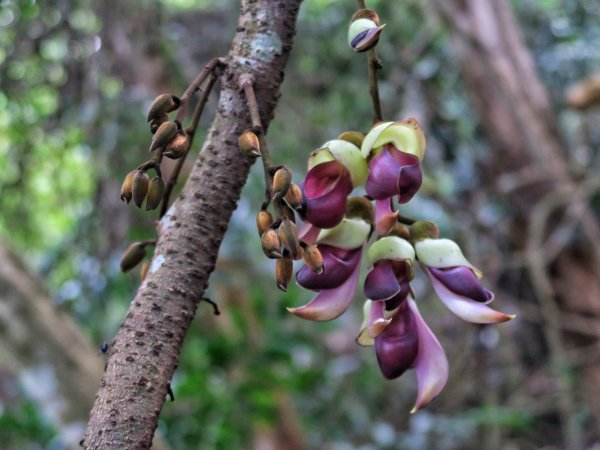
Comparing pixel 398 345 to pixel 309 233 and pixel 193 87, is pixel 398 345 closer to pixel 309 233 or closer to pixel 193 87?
pixel 309 233

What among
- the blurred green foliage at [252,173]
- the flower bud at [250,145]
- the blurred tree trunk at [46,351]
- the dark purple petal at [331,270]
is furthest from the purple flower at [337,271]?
the blurred tree trunk at [46,351]

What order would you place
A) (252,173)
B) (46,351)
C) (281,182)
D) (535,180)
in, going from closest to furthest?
(281,182), (46,351), (252,173), (535,180)

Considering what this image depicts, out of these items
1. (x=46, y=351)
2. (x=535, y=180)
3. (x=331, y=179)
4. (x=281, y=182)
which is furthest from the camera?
(x=535, y=180)

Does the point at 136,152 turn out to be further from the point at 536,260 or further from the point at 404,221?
the point at 404,221

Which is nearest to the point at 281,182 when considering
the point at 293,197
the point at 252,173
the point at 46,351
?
the point at 293,197

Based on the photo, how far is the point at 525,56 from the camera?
2.89 metres

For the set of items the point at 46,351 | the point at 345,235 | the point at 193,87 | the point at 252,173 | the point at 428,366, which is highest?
the point at 252,173

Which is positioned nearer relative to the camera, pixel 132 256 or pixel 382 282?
pixel 382 282

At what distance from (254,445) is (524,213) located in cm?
130

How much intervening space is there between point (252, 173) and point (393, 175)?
1.49 metres

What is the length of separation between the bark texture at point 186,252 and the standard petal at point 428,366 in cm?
18

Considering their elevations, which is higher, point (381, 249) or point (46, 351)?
point (46, 351)

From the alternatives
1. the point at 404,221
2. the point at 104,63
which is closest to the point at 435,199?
the point at 104,63

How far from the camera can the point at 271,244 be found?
48cm
